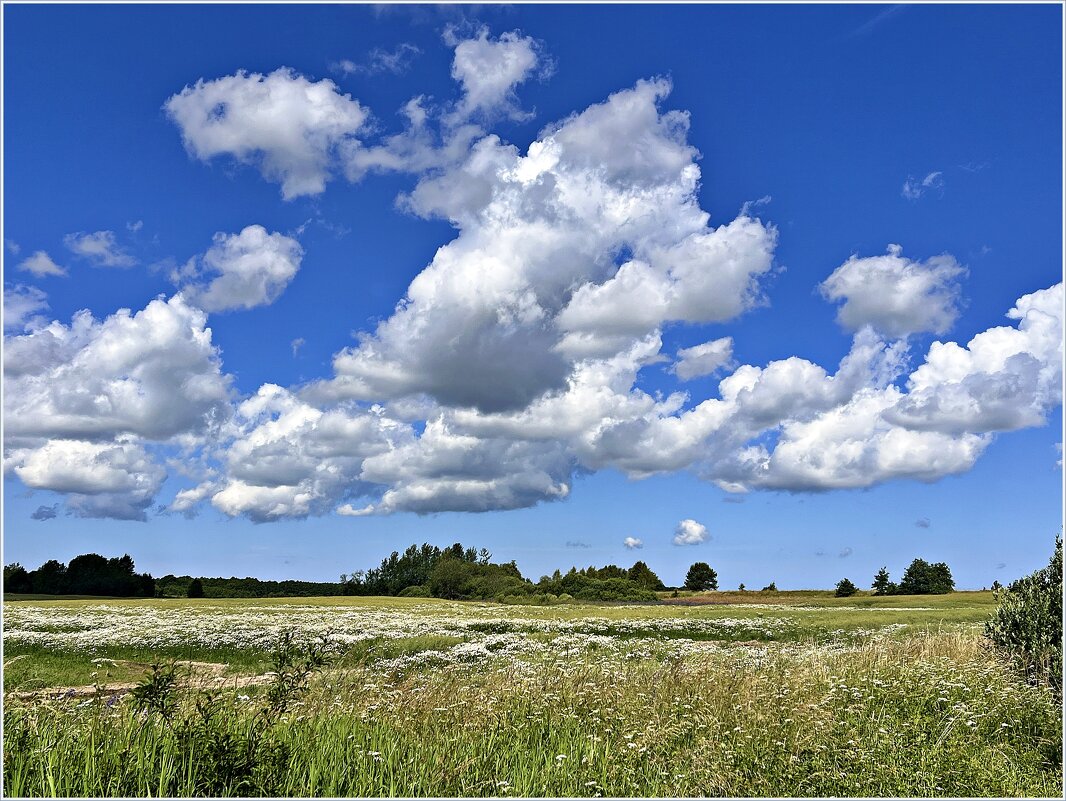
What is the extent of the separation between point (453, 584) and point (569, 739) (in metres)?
106

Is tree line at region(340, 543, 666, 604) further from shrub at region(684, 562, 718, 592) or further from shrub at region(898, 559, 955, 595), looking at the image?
shrub at region(898, 559, 955, 595)

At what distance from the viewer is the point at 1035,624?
13211 mm

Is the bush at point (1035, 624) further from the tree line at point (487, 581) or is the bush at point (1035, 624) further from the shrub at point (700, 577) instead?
the shrub at point (700, 577)

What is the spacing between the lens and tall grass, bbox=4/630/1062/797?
6957mm

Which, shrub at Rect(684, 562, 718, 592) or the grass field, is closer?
the grass field

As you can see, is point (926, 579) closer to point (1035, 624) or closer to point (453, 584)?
point (453, 584)

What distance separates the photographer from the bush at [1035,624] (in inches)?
499

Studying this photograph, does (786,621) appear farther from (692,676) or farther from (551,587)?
(551,587)

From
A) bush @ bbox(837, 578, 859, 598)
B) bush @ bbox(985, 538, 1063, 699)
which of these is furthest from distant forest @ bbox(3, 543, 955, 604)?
bush @ bbox(985, 538, 1063, 699)

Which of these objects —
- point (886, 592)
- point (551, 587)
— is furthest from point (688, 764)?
point (551, 587)

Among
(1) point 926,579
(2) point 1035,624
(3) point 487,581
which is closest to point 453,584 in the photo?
(3) point 487,581

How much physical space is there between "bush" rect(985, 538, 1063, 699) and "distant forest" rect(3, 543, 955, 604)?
79.4 metres

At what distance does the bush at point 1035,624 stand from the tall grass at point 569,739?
0.89 meters

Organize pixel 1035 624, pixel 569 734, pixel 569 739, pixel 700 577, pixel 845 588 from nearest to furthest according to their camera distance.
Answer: pixel 569 739, pixel 569 734, pixel 1035 624, pixel 845 588, pixel 700 577
